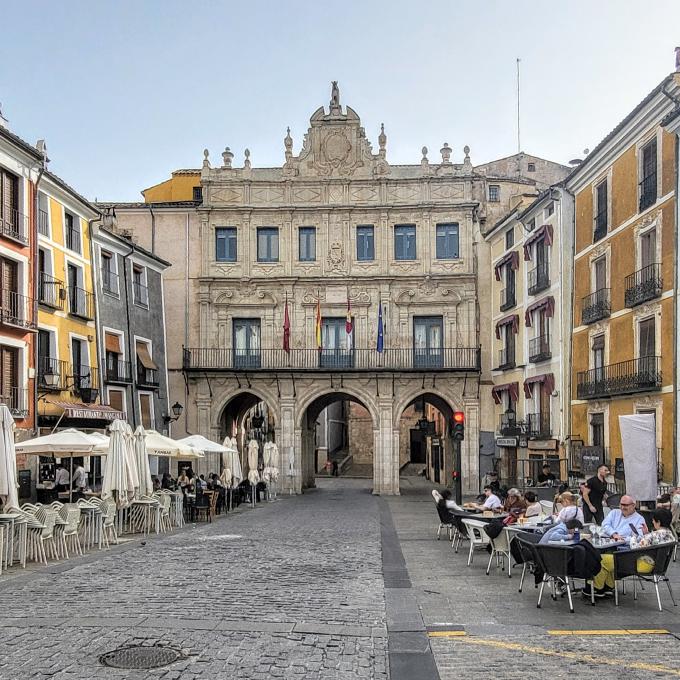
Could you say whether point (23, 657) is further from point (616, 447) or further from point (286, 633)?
point (616, 447)

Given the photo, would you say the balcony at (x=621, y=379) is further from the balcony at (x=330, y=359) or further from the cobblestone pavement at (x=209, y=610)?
the balcony at (x=330, y=359)

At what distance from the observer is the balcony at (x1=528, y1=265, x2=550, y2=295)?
32219 mm

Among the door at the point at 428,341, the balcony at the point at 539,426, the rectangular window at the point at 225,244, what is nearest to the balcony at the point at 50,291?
the rectangular window at the point at 225,244

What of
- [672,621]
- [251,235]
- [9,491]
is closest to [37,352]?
[9,491]

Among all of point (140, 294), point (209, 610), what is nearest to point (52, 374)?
point (140, 294)

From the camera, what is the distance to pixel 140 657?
8.13 meters

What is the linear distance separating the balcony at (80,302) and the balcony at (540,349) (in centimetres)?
1574

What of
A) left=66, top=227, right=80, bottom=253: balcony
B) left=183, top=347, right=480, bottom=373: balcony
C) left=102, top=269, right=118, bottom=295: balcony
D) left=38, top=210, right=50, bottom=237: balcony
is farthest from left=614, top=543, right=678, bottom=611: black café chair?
left=183, top=347, right=480, bottom=373: balcony

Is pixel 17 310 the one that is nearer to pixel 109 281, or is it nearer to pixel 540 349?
pixel 109 281

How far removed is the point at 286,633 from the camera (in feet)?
30.0

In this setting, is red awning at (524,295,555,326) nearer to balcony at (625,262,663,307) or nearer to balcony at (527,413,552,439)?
balcony at (527,413,552,439)

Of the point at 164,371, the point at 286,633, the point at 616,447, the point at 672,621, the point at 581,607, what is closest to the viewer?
the point at 286,633

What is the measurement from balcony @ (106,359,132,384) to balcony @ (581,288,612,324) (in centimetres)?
1608

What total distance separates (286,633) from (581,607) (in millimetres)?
3704
